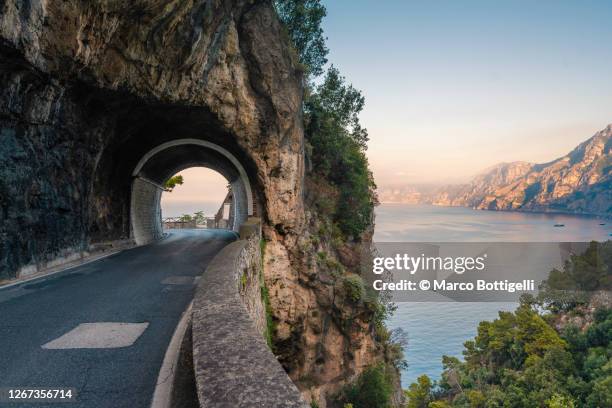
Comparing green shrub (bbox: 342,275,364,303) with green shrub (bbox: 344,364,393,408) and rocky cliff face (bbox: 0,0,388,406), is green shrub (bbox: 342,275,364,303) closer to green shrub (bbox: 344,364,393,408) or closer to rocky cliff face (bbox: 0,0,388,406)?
rocky cliff face (bbox: 0,0,388,406)

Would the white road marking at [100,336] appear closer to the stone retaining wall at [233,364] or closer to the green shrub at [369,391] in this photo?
the stone retaining wall at [233,364]

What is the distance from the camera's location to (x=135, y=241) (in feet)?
58.4

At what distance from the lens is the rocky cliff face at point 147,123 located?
27.3ft

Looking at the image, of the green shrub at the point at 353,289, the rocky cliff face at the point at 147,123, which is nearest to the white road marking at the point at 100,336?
the rocky cliff face at the point at 147,123

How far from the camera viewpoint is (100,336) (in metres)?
5.13

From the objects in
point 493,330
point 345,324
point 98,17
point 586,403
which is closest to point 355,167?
point 345,324

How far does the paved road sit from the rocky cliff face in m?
2.03

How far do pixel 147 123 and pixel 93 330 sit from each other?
1088cm

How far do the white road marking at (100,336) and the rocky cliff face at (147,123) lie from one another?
4.49m

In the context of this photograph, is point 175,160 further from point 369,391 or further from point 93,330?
point 93,330

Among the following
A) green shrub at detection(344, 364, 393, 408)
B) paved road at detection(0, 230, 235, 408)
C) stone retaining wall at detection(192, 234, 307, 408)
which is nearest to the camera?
stone retaining wall at detection(192, 234, 307, 408)

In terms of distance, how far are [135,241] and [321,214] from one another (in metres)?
11.0

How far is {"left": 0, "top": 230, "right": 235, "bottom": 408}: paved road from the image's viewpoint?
3.77 metres

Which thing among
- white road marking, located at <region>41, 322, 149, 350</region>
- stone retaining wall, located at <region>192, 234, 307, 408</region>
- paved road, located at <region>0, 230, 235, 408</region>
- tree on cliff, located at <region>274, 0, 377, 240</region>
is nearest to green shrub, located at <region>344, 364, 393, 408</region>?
tree on cliff, located at <region>274, 0, 377, 240</region>
